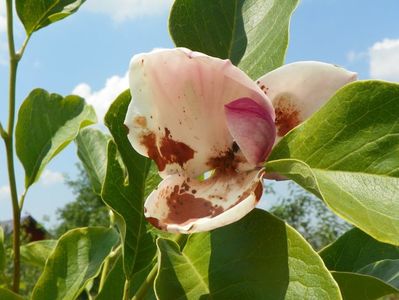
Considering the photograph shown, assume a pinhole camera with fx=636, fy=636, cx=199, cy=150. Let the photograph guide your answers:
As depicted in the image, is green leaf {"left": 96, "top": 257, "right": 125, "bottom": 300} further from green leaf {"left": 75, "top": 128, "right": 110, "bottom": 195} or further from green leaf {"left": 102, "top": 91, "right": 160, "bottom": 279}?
green leaf {"left": 75, "top": 128, "right": 110, "bottom": 195}

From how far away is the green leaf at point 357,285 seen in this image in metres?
0.64

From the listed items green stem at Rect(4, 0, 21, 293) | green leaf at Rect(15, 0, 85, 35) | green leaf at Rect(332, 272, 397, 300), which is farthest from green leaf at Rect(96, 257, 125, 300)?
green leaf at Rect(15, 0, 85, 35)

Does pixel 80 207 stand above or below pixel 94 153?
below

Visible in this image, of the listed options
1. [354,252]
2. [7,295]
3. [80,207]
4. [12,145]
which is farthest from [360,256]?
[80,207]

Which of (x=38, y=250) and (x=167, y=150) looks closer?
(x=167, y=150)

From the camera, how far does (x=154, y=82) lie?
497 mm

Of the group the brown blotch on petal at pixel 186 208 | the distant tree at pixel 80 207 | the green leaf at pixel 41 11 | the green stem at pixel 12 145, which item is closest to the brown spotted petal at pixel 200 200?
the brown blotch on petal at pixel 186 208

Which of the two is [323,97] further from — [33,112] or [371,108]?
[33,112]

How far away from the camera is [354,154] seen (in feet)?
1.60

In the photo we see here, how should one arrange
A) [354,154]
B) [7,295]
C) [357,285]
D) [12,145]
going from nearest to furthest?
[354,154] → [357,285] → [7,295] → [12,145]

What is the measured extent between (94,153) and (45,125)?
3.8 inches

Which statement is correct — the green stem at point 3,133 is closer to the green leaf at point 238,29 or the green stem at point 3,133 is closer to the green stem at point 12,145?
the green stem at point 12,145

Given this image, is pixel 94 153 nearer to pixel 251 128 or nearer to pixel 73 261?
pixel 73 261

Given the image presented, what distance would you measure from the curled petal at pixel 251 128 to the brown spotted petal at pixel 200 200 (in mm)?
18
